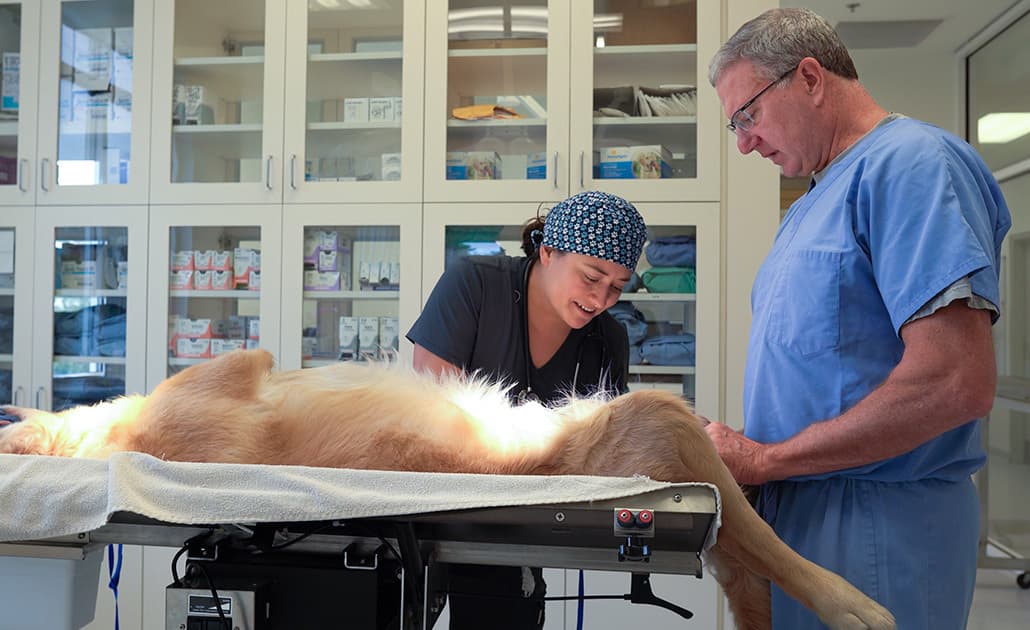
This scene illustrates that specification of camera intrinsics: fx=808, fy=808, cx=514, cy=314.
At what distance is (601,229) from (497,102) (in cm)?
152

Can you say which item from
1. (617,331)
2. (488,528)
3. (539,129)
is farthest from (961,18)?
(488,528)

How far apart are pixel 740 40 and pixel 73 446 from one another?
1168 millimetres

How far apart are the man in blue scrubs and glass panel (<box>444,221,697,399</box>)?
1390mm

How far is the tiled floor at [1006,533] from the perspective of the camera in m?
3.39

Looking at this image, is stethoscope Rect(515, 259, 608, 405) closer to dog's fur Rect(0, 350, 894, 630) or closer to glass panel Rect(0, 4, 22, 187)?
dog's fur Rect(0, 350, 894, 630)

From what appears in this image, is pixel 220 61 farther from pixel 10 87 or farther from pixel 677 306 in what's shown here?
pixel 677 306

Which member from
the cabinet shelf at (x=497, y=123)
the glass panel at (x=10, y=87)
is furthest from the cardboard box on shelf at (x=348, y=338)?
the glass panel at (x=10, y=87)

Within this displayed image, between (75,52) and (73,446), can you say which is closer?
(73,446)

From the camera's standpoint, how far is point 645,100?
9.10 feet

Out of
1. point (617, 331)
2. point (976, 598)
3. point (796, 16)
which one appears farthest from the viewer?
point (976, 598)

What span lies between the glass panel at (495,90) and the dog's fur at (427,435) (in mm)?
1779

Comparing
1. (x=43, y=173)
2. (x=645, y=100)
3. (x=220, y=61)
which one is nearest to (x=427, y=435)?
(x=645, y=100)

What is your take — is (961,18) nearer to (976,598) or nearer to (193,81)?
(976,598)

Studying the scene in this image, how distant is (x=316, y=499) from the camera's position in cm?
88
